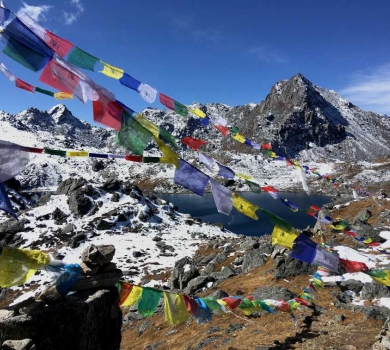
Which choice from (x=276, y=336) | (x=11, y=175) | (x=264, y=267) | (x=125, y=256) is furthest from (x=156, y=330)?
(x=125, y=256)

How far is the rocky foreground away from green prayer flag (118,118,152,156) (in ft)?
14.2

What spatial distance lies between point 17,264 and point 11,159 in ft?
8.09

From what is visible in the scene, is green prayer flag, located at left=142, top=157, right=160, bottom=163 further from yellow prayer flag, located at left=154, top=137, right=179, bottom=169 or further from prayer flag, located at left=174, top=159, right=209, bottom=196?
prayer flag, located at left=174, top=159, right=209, bottom=196

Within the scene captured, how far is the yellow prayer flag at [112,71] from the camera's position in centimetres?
725

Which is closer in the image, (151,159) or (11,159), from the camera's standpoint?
(11,159)

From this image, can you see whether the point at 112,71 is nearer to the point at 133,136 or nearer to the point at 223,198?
the point at 133,136

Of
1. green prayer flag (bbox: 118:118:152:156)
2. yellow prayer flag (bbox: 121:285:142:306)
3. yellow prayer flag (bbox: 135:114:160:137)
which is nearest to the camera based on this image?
green prayer flag (bbox: 118:118:152:156)

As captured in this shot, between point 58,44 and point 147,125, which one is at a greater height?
point 58,44

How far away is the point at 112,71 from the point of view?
7.55 metres

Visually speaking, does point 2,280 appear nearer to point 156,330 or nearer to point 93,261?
point 93,261

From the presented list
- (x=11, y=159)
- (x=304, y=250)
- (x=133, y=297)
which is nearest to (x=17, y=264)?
(x=11, y=159)

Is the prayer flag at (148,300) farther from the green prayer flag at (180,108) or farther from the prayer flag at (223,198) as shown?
the green prayer flag at (180,108)

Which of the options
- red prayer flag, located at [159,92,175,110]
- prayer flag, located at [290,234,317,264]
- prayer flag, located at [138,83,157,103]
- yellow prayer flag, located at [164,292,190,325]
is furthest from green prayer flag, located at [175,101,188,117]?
yellow prayer flag, located at [164,292,190,325]

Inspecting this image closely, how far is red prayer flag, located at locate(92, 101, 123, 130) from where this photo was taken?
5.96m
